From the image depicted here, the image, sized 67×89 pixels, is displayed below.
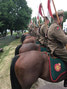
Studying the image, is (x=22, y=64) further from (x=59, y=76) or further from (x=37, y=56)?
(x=59, y=76)

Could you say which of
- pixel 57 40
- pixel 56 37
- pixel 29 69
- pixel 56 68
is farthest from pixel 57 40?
pixel 29 69

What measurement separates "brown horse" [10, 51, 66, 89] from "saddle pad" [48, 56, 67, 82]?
11 cm

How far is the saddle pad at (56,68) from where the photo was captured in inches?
109

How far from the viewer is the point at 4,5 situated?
2002 cm

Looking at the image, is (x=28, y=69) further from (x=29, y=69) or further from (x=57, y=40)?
(x=57, y=40)

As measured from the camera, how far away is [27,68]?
250 centimetres

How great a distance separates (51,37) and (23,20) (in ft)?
68.8

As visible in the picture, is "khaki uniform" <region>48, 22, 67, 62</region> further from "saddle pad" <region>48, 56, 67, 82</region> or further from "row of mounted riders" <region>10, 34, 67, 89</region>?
"row of mounted riders" <region>10, 34, 67, 89</region>

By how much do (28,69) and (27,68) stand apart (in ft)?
0.12

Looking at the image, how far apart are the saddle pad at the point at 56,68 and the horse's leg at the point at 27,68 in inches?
13.7

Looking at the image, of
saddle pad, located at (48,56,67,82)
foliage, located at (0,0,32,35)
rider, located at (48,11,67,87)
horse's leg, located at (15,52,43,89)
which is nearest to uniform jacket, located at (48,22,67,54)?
rider, located at (48,11,67,87)

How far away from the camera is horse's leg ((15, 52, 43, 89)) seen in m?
2.50

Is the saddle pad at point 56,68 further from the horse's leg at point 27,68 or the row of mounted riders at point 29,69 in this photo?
the horse's leg at point 27,68

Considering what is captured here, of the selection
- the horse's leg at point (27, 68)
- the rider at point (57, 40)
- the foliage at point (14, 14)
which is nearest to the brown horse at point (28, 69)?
the horse's leg at point (27, 68)
